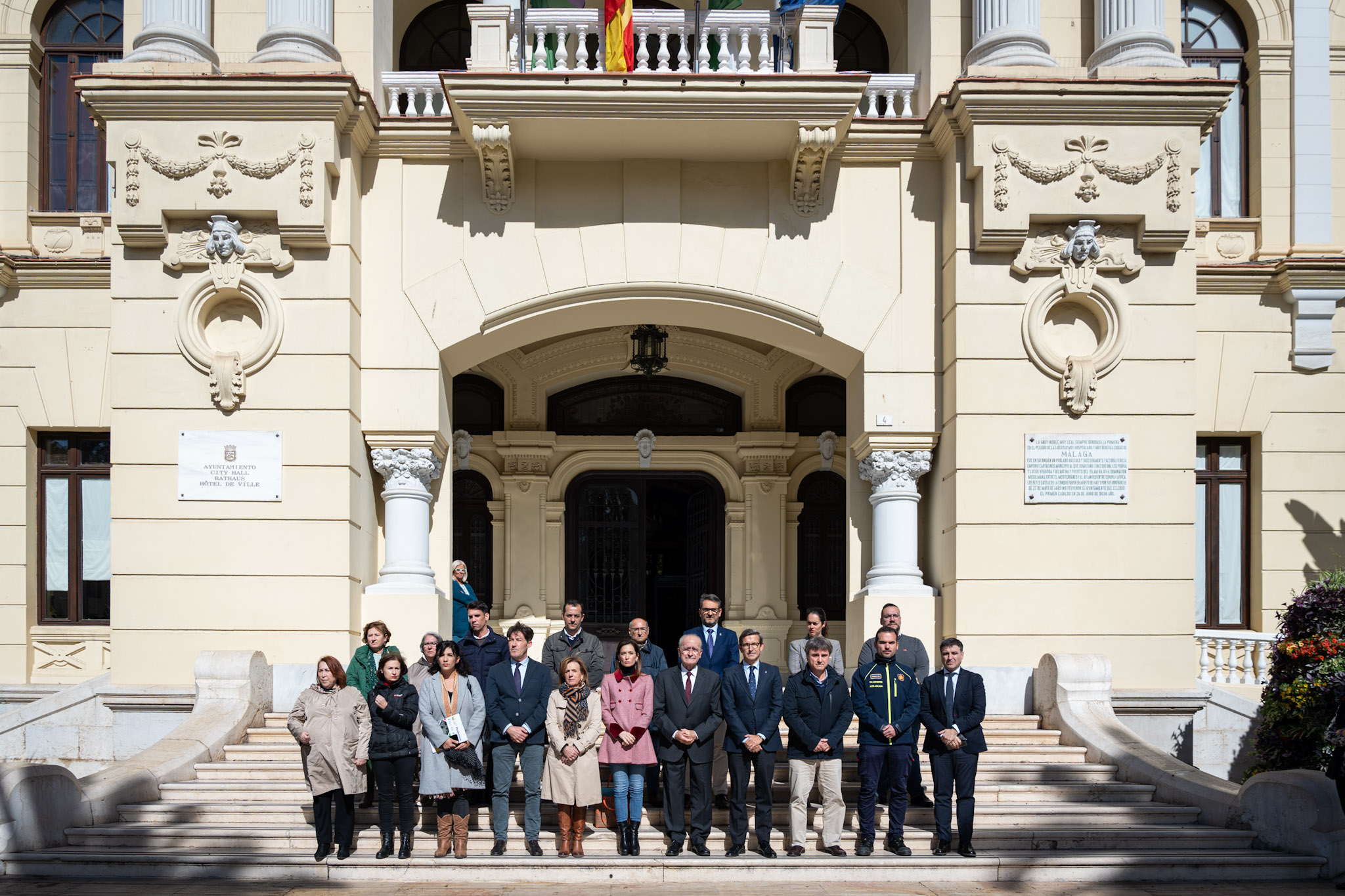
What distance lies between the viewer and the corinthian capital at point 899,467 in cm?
1445

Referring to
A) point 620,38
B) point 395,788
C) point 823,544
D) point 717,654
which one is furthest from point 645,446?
point 395,788

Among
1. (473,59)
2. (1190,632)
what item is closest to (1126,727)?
(1190,632)

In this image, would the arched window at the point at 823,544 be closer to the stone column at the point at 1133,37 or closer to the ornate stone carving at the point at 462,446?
the ornate stone carving at the point at 462,446

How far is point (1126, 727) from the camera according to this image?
1312 cm

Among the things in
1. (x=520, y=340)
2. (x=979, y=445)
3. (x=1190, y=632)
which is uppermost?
(x=520, y=340)

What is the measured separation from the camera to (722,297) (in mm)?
14656

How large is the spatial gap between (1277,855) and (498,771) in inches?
238

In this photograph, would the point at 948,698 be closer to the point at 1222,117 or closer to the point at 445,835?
the point at 445,835

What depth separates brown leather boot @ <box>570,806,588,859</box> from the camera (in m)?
10.7

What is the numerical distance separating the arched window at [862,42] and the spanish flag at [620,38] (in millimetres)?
4870

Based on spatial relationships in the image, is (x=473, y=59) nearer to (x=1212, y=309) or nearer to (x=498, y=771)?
(x=498, y=771)

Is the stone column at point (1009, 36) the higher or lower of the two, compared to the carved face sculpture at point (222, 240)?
higher

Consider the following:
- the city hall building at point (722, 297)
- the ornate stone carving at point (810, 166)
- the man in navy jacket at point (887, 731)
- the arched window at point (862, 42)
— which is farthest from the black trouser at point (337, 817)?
the arched window at point (862, 42)

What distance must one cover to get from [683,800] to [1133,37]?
8981 millimetres
